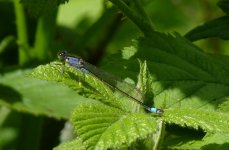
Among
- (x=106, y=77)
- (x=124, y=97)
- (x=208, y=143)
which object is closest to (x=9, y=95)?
(x=106, y=77)

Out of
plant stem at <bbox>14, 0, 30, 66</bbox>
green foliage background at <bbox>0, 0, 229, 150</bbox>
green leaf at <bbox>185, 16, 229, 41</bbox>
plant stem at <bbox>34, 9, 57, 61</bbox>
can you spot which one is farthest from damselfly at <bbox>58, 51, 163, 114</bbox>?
plant stem at <bbox>14, 0, 30, 66</bbox>

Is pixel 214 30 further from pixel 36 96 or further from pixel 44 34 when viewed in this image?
pixel 36 96

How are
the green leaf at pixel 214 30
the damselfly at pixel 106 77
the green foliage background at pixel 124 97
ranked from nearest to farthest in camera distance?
the green foliage background at pixel 124 97 < the damselfly at pixel 106 77 < the green leaf at pixel 214 30

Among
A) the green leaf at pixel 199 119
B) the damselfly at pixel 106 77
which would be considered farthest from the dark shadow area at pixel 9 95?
the green leaf at pixel 199 119

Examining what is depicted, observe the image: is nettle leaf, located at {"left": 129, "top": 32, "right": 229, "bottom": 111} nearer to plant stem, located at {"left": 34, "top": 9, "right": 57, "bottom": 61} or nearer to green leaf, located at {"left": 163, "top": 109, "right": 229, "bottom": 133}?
green leaf, located at {"left": 163, "top": 109, "right": 229, "bottom": 133}

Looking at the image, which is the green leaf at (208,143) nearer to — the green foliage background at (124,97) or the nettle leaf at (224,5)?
the green foliage background at (124,97)
